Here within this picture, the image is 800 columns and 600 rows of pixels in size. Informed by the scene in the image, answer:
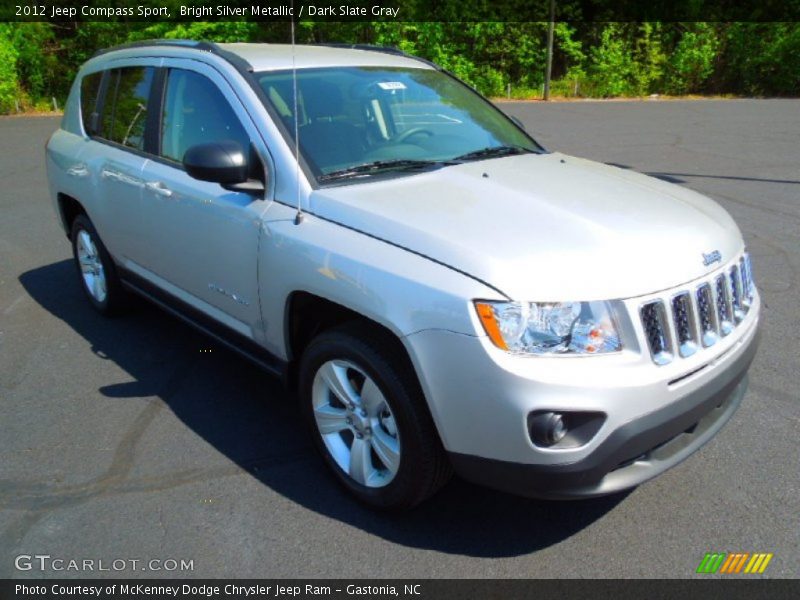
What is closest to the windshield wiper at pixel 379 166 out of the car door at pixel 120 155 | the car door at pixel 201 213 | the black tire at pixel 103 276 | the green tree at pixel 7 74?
the car door at pixel 201 213

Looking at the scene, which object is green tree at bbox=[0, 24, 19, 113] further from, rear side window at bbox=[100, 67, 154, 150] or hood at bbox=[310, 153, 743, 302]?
hood at bbox=[310, 153, 743, 302]

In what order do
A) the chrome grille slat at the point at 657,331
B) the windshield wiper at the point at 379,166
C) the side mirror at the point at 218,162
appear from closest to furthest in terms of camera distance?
the chrome grille slat at the point at 657,331
the side mirror at the point at 218,162
the windshield wiper at the point at 379,166

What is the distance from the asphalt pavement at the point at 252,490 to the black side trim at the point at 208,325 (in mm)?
418

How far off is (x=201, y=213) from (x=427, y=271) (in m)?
1.54

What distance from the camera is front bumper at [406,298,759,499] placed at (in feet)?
7.35

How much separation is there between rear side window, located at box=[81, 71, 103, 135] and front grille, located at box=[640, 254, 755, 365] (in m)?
4.10

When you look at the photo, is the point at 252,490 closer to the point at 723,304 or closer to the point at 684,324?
the point at 684,324

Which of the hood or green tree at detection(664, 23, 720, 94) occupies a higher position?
green tree at detection(664, 23, 720, 94)

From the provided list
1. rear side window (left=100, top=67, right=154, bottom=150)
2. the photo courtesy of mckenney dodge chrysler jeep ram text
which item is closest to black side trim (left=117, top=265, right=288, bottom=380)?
the photo courtesy of mckenney dodge chrysler jeep ram text

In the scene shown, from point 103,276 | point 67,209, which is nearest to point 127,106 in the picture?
point 103,276

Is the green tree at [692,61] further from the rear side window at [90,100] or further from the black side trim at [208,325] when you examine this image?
the black side trim at [208,325]

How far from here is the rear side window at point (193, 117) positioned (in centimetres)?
339

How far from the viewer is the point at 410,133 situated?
3.55m

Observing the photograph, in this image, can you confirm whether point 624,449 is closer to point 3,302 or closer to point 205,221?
point 205,221
